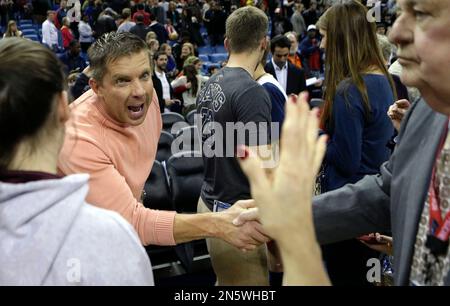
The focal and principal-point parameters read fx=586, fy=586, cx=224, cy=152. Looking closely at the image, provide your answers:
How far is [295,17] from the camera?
16609 millimetres

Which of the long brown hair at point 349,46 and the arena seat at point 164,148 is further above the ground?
the long brown hair at point 349,46

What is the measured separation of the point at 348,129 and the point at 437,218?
1.79m

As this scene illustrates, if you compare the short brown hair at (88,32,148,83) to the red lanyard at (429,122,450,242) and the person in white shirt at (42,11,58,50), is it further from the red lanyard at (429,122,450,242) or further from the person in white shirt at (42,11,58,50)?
the person in white shirt at (42,11,58,50)

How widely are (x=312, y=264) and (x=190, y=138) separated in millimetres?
4378

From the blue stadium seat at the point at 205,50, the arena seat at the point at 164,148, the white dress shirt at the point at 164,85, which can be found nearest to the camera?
the arena seat at the point at 164,148

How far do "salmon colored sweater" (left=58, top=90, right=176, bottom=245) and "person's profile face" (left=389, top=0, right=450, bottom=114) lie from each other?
1006 millimetres

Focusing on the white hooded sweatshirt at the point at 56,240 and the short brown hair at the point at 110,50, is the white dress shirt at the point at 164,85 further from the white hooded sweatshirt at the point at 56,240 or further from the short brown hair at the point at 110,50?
the white hooded sweatshirt at the point at 56,240

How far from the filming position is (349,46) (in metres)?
3.07

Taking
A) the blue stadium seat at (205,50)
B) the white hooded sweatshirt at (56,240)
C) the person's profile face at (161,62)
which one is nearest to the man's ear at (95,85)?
the white hooded sweatshirt at (56,240)

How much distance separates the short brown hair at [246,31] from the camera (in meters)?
3.24

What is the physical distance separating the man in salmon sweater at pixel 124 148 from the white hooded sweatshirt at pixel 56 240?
0.83 meters

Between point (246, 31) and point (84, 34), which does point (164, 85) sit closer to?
point (84, 34)

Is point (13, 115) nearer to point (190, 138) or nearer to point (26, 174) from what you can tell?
point (26, 174)

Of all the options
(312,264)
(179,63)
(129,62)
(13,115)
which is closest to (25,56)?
(13,115)
